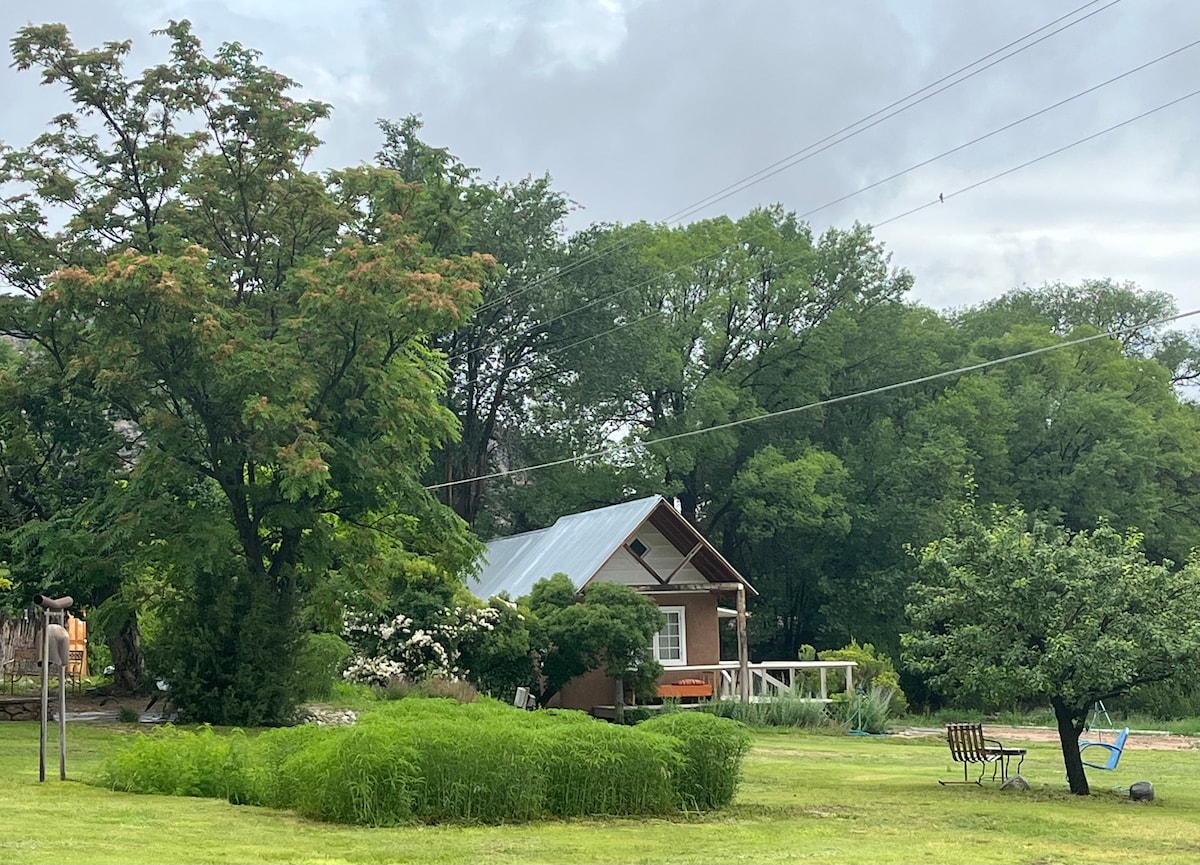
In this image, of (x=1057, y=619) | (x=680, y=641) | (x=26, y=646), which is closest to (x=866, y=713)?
(x=680, y=641)

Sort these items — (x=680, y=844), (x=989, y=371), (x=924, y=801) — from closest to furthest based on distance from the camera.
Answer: (x=680, y=844) < (x=924, y=801) < (x=989, y=371)

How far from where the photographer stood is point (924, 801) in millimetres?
15977

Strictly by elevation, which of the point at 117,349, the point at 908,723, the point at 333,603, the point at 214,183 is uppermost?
the point at 214,183

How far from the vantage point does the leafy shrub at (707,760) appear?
46.7ft

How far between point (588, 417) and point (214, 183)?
25252 mm

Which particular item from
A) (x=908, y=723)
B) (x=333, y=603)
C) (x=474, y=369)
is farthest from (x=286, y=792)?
(x=474, y=369)

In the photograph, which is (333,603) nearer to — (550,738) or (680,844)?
(550,738)

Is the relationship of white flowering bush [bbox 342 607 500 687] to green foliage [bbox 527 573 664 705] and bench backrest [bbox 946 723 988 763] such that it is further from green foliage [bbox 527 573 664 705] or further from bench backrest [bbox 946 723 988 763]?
bench backrest [bbox 946 723 988 763]

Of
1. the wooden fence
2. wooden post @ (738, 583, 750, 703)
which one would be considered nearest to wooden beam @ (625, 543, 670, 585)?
wooden post @ (738, 583, 750, 703)

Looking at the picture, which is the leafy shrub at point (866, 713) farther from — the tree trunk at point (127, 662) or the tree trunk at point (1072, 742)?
the tree trunk at point (127, 662)

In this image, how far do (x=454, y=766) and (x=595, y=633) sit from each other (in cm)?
1846

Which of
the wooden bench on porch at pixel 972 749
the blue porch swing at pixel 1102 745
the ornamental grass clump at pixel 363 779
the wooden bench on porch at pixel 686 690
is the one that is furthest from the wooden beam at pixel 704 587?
the ornamental grass clump at pixel 363 779

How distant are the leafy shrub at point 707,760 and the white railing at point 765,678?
18.3 m

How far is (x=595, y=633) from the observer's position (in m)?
31.2
